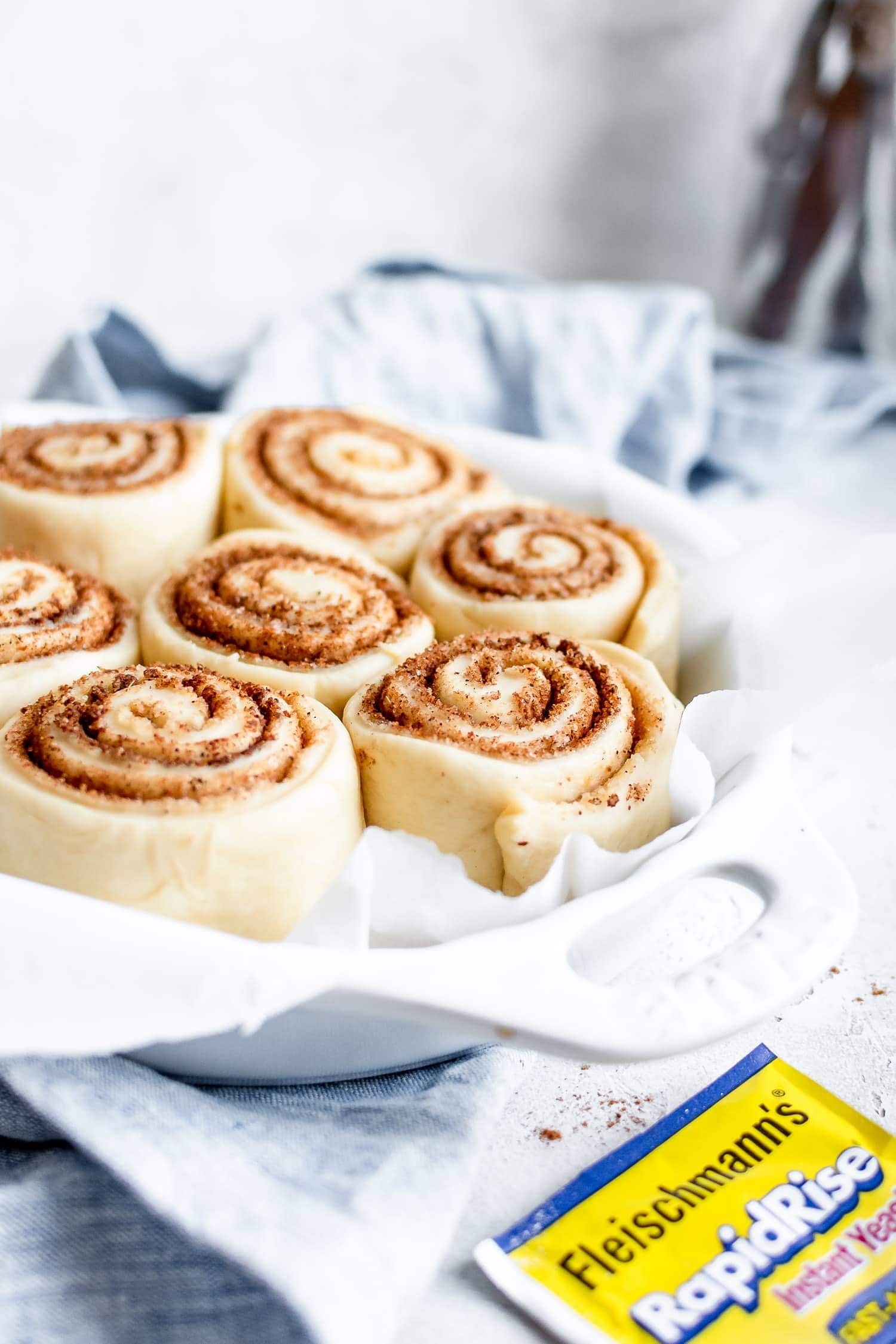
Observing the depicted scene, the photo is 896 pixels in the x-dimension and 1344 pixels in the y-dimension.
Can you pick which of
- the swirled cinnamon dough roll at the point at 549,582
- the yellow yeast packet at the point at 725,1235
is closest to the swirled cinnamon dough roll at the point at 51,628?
the swirled cinnamon dough roll at the point at 549,582

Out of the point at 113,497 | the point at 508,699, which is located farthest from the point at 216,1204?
the point at 113,497

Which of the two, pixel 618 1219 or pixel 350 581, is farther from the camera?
pixel 350 581

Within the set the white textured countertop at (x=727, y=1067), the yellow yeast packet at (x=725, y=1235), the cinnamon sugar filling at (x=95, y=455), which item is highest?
the cinnamon sugar filling at (x=95, y=455)

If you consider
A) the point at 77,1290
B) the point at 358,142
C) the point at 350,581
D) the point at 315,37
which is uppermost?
the point at 315,37

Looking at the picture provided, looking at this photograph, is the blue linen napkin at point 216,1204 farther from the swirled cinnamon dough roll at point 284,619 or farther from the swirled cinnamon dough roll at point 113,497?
the swirled cinnamon dough roll at point 113,497

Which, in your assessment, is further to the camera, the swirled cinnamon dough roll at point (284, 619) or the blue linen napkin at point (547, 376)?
the blue linen napkin at point (547, 376)

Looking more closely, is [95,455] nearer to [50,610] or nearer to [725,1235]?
[50,610]

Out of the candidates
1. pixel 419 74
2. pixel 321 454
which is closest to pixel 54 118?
pixel 419 74

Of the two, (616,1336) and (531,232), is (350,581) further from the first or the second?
(531,232)
